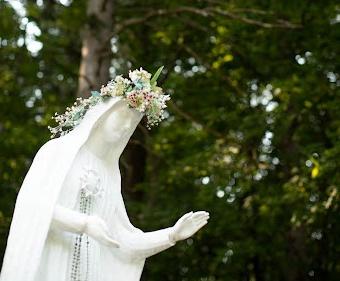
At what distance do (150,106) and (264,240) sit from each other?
612cm

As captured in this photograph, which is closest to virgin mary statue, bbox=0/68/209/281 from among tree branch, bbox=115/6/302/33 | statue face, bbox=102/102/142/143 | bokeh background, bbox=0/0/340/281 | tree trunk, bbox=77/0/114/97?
statue face, bbox=102/102/142/143

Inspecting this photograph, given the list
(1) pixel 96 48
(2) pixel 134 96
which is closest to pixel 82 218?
(2) pixel 134 96

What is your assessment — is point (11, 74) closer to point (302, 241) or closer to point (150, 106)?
point (302, 241)

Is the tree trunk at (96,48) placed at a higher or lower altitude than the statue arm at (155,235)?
lower

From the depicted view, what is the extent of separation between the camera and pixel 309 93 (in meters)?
9.54

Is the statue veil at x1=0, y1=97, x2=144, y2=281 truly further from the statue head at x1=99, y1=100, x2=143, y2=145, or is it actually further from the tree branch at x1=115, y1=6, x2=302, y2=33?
the tree branch at x1=115, y1=6, x2=302, y2=33

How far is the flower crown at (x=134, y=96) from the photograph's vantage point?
5.04 meters

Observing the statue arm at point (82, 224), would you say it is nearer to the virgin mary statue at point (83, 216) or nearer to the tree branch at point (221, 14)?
the virgin mary statue at point (83, 216)

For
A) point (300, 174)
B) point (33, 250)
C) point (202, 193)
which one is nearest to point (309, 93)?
point (300, 174)

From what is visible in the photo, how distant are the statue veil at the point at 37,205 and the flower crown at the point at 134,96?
0.55 ft

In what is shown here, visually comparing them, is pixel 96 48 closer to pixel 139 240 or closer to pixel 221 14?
pixel 221 14

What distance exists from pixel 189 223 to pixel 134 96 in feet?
2.82

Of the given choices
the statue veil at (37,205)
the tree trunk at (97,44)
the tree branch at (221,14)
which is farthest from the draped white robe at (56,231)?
the tree branch at (221,14)

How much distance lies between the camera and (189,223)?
4.89m
